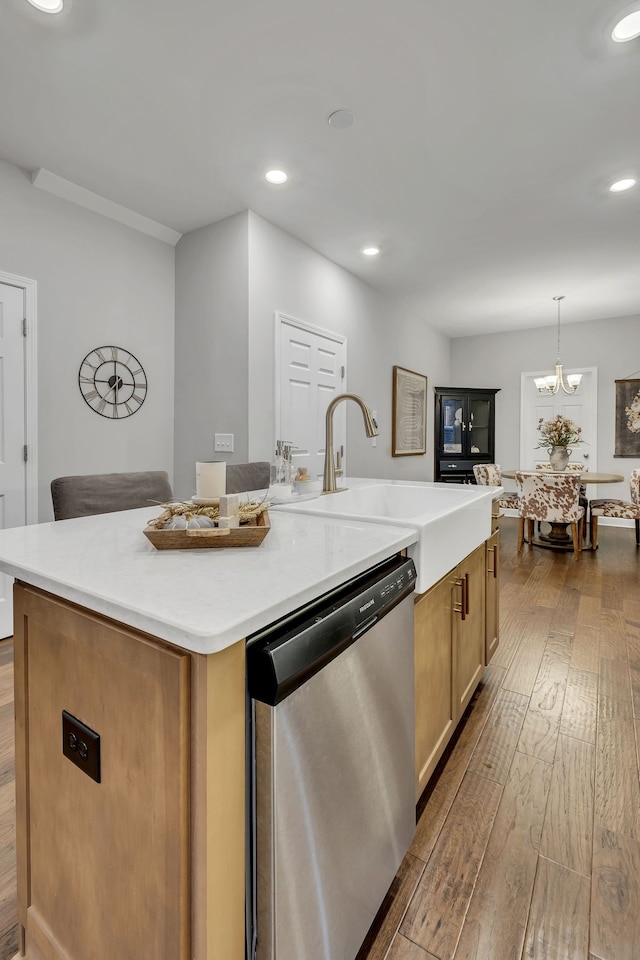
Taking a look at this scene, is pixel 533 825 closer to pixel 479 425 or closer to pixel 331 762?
pixel 331 762

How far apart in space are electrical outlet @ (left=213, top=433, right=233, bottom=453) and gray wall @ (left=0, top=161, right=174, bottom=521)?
48 cm

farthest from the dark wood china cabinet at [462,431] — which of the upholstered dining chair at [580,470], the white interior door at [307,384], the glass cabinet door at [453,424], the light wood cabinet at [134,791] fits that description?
the light wood cabinet at [134,791]

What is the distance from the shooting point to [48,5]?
5.56ft

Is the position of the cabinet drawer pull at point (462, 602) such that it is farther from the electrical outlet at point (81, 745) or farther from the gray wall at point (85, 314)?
the gray wall at point (85, 314)

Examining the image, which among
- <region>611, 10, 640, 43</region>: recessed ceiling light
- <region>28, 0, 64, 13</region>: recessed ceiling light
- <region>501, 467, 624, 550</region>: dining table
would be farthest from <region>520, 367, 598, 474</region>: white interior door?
<region>28, 0, 64, 13</region>: recessed ceiling light

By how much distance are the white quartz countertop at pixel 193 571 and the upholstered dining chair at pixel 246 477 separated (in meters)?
1.05

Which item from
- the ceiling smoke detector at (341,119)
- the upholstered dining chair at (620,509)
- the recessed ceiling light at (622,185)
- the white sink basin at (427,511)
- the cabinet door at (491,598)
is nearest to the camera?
the white sink basin at (427,511)

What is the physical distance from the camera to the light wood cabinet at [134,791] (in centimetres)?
64

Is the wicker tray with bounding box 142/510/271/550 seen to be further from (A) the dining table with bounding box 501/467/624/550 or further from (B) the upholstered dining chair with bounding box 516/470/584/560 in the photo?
(A) the dining table with bounding box 501/467/624/550

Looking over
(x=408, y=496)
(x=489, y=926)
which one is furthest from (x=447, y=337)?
(x=489, y=926)

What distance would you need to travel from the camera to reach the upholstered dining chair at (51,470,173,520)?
1681 mm

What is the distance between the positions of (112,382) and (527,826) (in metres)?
3.22

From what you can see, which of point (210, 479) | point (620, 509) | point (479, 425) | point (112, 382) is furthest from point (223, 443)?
point (479, 425)

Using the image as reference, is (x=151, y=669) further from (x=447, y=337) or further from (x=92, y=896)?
(x=447, y=337)
